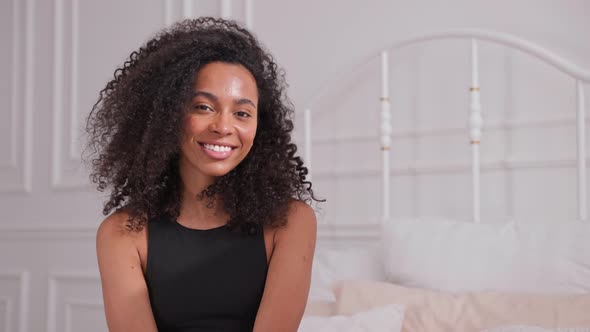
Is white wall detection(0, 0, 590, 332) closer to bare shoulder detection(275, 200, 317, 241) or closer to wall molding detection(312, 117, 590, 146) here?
wall molding detection(312, 117, 590, 146)

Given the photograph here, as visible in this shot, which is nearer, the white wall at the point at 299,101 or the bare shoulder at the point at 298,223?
the bare shoulder at the point at 298,223

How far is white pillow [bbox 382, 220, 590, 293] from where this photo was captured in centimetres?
164

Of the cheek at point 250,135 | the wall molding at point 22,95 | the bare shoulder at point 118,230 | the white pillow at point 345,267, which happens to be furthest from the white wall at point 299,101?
the bare shoulder at point 118,230

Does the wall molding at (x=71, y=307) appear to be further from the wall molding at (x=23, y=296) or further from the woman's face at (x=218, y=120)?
the woman's face at (x=218, y=120)

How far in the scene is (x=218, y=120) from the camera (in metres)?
1.33

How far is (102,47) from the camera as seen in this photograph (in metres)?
3.01

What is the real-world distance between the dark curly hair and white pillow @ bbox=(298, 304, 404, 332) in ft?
0.91

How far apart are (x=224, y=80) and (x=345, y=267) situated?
795mm

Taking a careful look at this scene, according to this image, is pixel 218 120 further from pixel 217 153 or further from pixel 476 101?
pixel 476 101

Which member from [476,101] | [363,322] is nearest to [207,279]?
[363,322]

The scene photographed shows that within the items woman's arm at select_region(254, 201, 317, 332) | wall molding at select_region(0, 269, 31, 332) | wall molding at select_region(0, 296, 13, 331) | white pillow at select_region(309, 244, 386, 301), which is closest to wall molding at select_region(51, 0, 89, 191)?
wall molding at select_region(0, 269, 31, 332)

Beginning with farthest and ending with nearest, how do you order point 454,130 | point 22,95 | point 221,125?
1. point 22,95
2. point 454,130
3. point 221,125

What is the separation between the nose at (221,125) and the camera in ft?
4.33

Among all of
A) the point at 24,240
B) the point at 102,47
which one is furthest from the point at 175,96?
the point at 24,240
